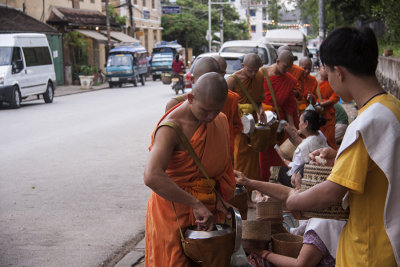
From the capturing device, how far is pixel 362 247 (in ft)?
7.55

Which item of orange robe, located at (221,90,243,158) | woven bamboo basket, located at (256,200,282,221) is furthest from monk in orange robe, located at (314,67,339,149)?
woven bamboo basket, located at (256,200,282,221)

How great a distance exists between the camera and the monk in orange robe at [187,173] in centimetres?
298

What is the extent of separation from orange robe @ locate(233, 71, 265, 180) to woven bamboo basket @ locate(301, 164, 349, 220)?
4.29m

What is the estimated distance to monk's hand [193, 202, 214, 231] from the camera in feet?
9.98

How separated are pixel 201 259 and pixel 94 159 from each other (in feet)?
24.6

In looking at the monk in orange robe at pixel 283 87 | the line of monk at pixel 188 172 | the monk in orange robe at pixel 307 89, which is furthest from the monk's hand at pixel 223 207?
the monk in orange robe at pixel 307 89

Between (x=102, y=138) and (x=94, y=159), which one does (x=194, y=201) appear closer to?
(x=94, y=159)

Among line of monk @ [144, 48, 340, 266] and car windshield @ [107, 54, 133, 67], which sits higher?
line of monk @ [144, 48, 340, 266]

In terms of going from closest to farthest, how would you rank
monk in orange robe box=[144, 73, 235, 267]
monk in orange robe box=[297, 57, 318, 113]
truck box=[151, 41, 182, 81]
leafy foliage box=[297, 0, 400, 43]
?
monk in orange robe box=[144, 73, 235, 267] → monk in orange robe box=[297, 57, 318, 113] → leafy foliage box=[297, 0, 400, 43] → truck box=[151, 41, 182, 81]

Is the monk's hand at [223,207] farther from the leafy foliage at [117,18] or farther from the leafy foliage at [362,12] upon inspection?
the leafy foliage at [117,18]

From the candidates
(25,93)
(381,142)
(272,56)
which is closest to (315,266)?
(381,142)

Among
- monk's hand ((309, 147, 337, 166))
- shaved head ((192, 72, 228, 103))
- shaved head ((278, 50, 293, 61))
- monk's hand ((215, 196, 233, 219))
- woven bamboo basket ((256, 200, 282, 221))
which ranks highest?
shaved head ((192, 72, 228, 103))

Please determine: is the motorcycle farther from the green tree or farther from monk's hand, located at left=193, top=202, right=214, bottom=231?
the green tree

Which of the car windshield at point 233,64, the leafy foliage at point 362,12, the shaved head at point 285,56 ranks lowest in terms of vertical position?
the car windshield at point 233,64
